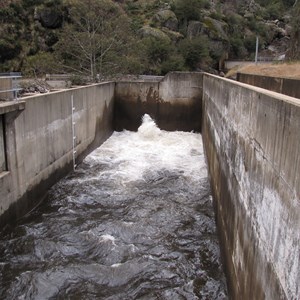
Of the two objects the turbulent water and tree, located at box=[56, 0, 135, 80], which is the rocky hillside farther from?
the turbulent water

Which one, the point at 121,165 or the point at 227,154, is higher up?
the point at 227,154

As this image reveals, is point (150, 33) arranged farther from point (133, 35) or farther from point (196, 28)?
point (133, 35)

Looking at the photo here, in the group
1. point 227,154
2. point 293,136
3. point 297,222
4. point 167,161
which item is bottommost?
point 167,161

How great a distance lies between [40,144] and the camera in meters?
9.88

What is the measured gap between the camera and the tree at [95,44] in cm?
2267

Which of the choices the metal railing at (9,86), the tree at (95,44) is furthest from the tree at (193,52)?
the metal railing at (9,86)

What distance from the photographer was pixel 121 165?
13.2 metres

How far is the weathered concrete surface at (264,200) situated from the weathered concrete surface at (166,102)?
40.8 ft

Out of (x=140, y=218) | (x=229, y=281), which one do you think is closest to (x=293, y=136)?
(x=229, y=281)

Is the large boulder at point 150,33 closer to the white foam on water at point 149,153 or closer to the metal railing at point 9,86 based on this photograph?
the white foam on water at point 149,153

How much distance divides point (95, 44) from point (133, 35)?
583 centimetres

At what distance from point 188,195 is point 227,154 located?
3122mm

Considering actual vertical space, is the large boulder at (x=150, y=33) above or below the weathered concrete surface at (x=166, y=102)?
above

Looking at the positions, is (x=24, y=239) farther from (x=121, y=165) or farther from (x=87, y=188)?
(x=121, y=165)
